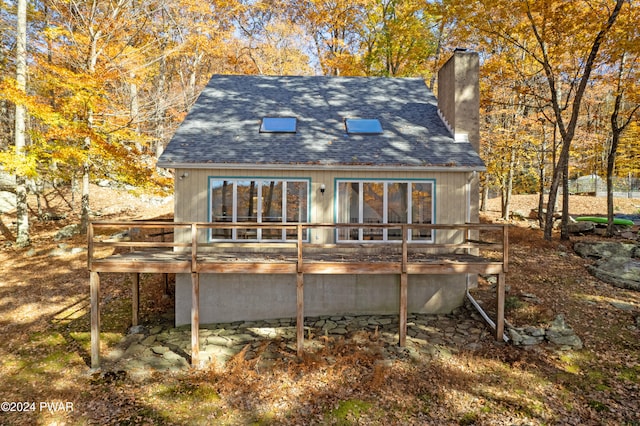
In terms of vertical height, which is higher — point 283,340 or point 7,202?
point 7,202

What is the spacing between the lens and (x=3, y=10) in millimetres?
17766

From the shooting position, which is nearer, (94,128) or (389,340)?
(389,340)

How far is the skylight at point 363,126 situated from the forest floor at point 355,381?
5.94 meters

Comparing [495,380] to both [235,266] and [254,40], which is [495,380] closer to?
[235,266]

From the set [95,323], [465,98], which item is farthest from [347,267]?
[465,98]

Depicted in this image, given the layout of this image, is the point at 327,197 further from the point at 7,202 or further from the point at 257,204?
the point at 7,202

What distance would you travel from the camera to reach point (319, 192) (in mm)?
9602

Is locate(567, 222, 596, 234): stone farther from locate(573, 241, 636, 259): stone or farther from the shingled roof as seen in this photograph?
the shingled roof

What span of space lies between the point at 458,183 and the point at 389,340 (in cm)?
457

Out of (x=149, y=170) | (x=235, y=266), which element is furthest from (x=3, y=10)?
(x=235, y=266)

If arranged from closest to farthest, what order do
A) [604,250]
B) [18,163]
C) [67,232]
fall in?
[18,163], [604,250], [67,232]

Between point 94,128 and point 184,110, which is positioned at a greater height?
point 184,110

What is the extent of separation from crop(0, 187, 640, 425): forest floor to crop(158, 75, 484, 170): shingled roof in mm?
4542

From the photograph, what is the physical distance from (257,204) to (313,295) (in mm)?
2876
